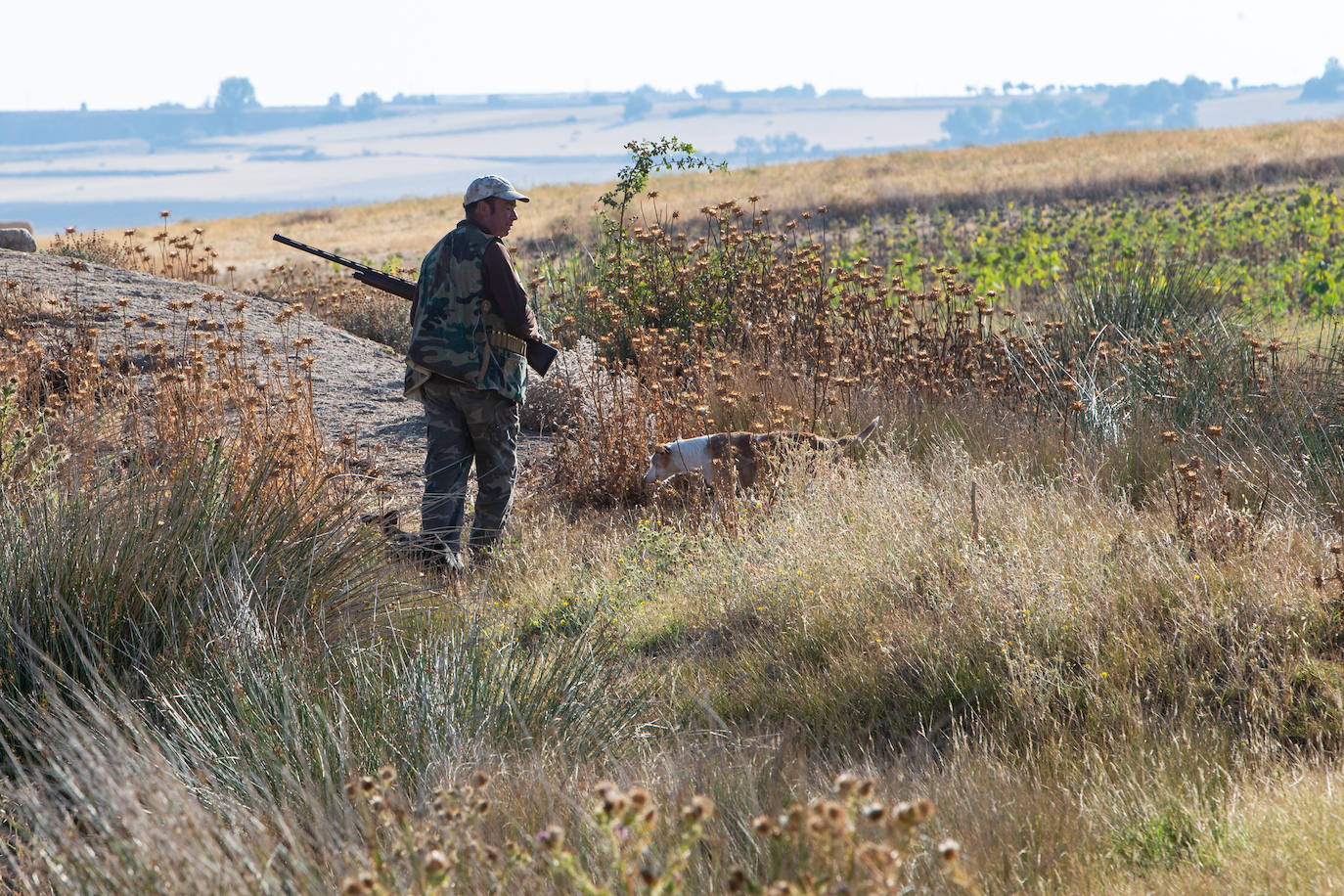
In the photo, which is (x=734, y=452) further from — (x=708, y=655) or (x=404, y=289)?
(x=404, y=289)

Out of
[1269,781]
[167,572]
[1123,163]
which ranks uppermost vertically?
[1123,163]

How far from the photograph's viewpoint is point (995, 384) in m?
6.64

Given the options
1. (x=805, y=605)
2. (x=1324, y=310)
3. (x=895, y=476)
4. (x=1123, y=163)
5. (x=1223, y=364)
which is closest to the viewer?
(x=805, y=605)

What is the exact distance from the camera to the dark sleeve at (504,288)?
4.98 metres

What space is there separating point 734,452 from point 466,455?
4.20ft

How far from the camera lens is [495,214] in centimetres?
506

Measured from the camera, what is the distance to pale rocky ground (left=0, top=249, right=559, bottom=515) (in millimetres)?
6934

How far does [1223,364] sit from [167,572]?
5.74m

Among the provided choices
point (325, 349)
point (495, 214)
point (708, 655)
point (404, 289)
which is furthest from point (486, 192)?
point (325, 349)

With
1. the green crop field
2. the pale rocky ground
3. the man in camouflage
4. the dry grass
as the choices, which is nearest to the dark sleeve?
the man in camouflage

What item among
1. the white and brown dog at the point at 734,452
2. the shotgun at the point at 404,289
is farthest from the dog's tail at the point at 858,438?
the shotgun at the point at 404,289

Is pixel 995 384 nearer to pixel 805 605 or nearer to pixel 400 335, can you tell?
pixel 805 605

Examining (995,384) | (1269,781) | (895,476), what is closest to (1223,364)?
(995,384)

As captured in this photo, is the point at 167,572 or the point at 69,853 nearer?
the point at 69,853
